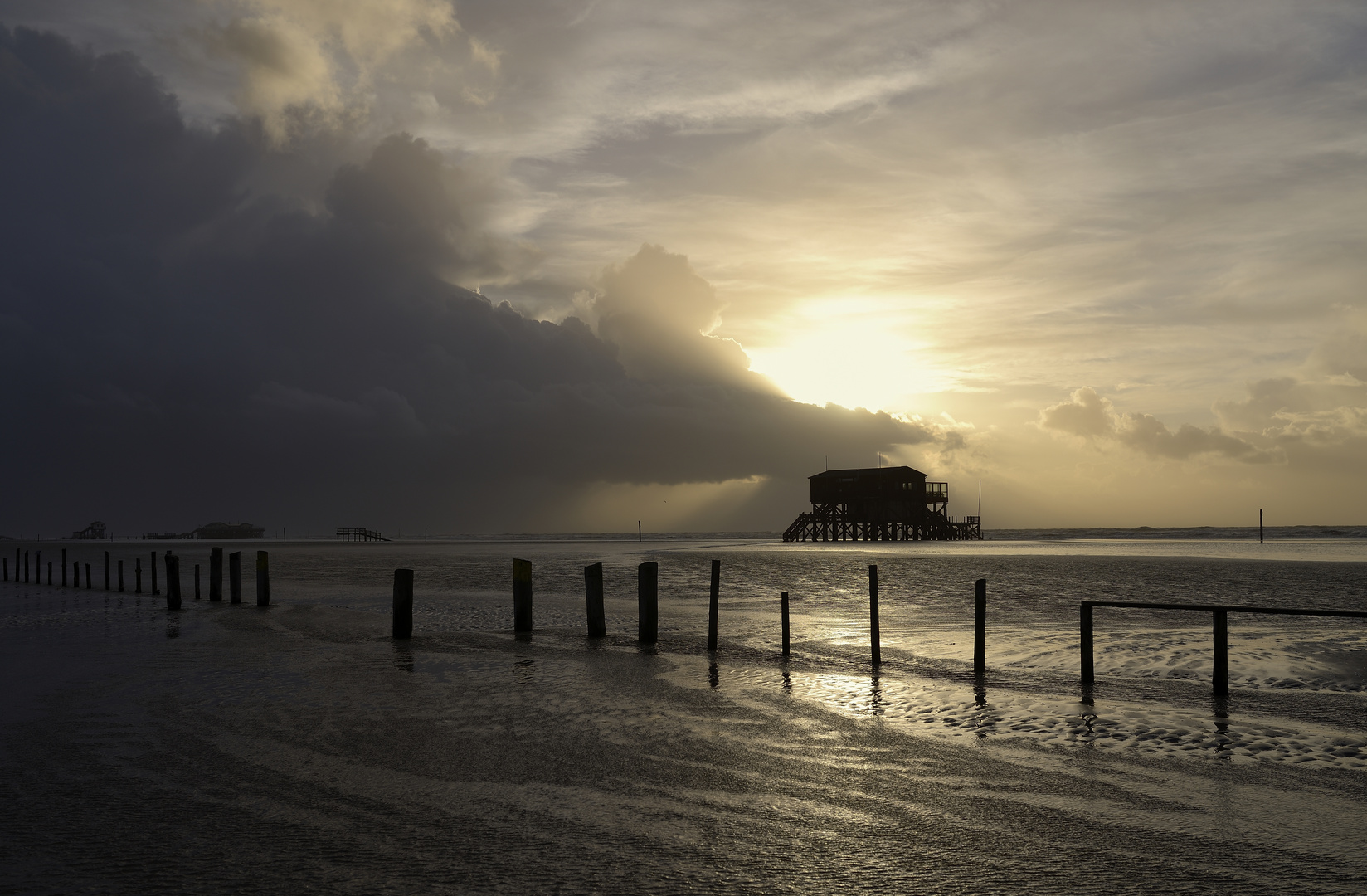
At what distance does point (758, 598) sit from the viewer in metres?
30.1

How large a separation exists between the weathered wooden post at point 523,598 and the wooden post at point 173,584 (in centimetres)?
1293

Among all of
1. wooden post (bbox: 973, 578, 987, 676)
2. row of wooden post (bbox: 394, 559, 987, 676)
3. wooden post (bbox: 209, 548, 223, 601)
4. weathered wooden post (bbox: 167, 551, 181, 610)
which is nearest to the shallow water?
row of wooden post (bbox: 394, 559, 987, 676)

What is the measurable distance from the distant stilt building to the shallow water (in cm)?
8383

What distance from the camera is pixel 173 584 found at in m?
28.1

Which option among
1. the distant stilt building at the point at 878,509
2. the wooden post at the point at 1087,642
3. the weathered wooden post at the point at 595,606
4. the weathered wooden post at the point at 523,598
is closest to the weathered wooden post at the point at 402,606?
the weathered wooden post at the point at 523,598

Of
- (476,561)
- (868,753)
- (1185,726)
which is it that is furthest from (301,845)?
(476,561)

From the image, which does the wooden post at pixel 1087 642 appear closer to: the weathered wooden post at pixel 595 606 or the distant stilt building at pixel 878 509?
the weathered wooden post at pixel 595 606

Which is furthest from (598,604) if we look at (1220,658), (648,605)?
(1220,658)

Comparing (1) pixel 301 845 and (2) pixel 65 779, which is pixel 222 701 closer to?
(2) pixel 65 779

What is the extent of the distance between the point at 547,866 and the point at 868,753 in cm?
427

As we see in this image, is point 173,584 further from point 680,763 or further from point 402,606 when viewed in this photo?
point 680,763

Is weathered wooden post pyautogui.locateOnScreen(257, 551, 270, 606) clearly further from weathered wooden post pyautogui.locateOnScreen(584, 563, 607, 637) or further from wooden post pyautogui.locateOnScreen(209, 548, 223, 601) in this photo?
weathered wooden post pyautogui.locateOnScreen(584, 563, 607, 637)

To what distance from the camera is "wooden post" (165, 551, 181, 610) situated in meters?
27.8

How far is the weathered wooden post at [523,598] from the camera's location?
67.8ft
